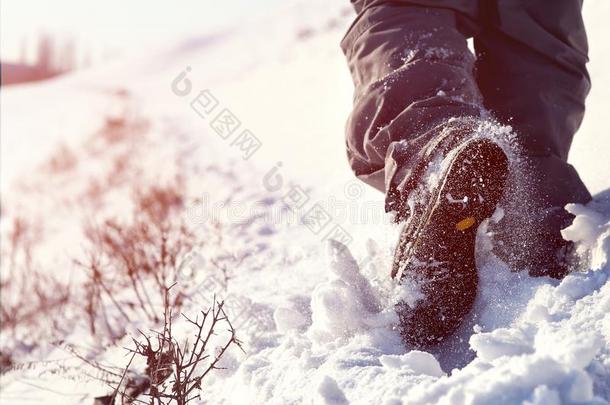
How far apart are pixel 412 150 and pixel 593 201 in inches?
22.1

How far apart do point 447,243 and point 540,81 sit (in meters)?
0.65

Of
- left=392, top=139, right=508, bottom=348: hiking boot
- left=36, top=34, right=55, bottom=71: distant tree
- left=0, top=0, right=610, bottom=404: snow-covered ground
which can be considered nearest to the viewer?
left=0, top=0, right=610, bottom=404: snow-covered ground

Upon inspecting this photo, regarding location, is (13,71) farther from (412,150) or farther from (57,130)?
(412,150)

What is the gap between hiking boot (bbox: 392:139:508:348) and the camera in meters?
1.09

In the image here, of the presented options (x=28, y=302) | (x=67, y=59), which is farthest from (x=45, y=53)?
(x=28, y=302)

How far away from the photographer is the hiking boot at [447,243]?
3.59 feet

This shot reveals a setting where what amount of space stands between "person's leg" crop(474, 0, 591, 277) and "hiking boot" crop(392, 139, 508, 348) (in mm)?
276

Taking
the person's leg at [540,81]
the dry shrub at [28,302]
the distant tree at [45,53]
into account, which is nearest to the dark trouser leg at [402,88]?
the person's leg at [540,81]

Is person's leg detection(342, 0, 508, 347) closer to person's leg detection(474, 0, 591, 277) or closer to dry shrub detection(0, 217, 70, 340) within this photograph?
person's leg detection(474, 0, 591, 277)

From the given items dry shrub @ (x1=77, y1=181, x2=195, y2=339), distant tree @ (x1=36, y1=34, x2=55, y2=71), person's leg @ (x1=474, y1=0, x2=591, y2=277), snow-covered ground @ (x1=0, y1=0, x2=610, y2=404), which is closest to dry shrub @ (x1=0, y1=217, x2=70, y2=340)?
snow-covered ground @ (x1=0, y1=0, x2=610, y2=404)

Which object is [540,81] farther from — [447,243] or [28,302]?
[28,302]

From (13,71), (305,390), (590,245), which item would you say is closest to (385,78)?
(590,245)

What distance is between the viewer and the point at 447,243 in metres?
1.12

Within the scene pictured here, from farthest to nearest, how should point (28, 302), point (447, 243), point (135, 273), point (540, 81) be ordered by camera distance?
point (28, 302) < point (135, 273) < point (540, 81) < point (447, 243)
